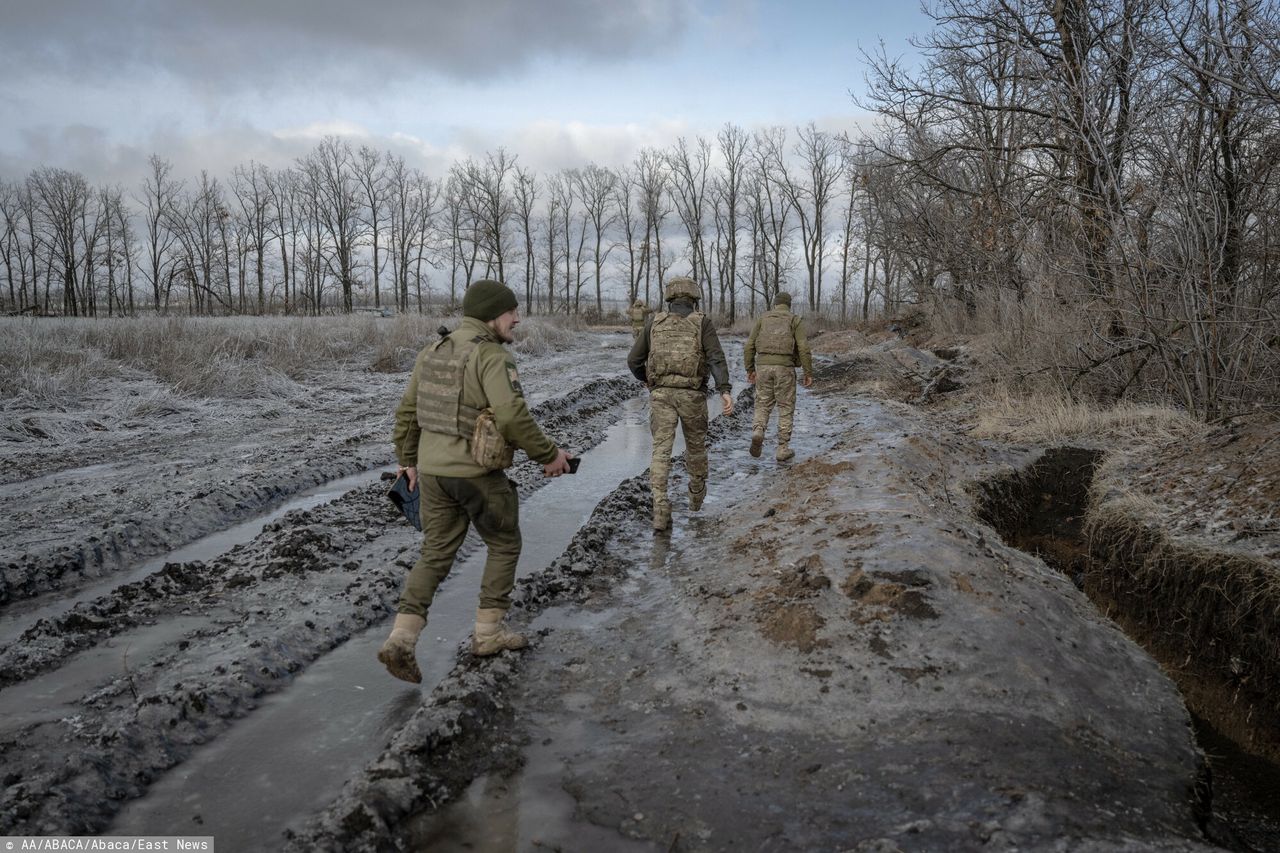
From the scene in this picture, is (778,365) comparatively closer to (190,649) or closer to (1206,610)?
(1206,610)

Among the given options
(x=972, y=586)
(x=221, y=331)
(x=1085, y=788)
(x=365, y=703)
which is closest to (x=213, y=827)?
(x=365, y=703)

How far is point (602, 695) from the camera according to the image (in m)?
3.83

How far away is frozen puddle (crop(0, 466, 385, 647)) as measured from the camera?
15.1 feet

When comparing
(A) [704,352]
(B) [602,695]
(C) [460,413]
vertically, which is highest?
(A) [704,352]

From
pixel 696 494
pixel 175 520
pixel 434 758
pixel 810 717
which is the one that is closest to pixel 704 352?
pixel 696 494

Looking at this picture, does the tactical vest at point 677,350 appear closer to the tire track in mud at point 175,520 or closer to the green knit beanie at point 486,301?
the green knit beanie at point 486,301

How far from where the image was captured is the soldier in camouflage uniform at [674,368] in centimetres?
668

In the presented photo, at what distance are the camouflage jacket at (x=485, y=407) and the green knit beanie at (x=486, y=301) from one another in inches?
1.8

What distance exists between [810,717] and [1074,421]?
7844mm

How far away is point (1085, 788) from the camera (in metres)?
2.90

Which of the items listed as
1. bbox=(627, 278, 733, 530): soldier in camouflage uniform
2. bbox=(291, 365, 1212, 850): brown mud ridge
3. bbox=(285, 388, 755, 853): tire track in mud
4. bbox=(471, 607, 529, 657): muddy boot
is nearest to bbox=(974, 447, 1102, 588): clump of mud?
bbox=(291, 365, 1212, 850): brown mud ridge

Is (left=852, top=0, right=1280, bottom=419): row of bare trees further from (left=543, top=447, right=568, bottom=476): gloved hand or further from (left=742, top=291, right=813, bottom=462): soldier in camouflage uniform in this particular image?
(left=543, top=447, right=568, bottom=476): gloved hand

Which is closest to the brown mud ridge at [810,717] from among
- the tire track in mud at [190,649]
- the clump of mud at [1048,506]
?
the tire track in mud at [190,649]

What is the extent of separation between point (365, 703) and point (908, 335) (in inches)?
950
